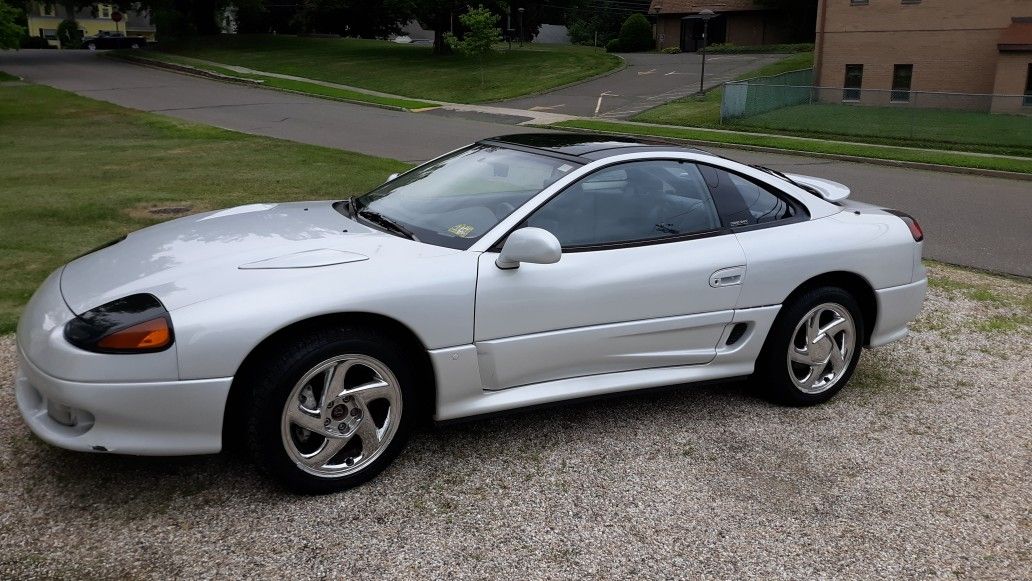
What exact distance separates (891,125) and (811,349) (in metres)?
18.6

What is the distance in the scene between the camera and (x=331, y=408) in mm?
3689

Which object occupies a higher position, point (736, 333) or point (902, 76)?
point (902, 76)

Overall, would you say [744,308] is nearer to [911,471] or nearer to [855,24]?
[911,471]

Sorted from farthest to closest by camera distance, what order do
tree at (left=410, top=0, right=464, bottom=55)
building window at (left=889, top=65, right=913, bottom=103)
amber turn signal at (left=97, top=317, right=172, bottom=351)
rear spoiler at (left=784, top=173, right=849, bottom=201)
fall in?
tree at (left=410, top=0, right=464, bottom=55)
building window at (left=889, top=65, right=913, bottom=103)
rear spoiler at (left=784, top=173, right=849, bottom=201)
amber turn signal at (left=97, top=317, right=172, bottom=351)

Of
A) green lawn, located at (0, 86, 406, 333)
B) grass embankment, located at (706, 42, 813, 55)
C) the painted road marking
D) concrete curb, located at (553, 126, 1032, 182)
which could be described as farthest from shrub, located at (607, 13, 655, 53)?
green lawn, located at (0, 86, 406, 333)

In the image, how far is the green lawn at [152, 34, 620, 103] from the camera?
107 feet

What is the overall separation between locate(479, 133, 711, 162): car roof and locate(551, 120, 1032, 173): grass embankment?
559 inches

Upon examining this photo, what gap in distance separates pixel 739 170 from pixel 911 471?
1806mm

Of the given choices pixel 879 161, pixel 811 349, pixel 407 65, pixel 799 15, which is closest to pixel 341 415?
pixel 811 349

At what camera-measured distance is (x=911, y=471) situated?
4.25 metres

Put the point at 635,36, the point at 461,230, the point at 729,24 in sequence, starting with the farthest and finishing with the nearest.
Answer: the point at 635,36 → the point at 729,24 → the point at 461,230

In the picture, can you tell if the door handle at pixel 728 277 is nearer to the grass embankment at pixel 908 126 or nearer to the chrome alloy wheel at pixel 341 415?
the chrome alloy wheel at pixel 341 415

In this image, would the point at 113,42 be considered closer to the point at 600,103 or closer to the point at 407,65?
the point at 407,65

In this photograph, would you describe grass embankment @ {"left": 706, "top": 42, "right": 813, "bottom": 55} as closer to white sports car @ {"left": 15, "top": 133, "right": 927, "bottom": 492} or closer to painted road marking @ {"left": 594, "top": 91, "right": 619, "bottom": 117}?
painted road marking @ {"left": 594, "top": 91, "right": 619, "bottom": 117}
